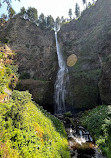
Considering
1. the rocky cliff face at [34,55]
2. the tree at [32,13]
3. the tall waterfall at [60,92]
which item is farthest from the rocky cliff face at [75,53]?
the tree at [32,13]

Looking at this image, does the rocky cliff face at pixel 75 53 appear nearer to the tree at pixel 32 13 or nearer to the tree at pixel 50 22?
the tree at pixel 50 22

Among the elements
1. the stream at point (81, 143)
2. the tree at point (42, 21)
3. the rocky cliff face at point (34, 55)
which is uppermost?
the tree at point (42, 21)

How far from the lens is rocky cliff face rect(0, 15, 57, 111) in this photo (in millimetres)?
25484

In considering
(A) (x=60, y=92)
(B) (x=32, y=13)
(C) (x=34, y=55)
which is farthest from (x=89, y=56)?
(B) (x=32, y=13)

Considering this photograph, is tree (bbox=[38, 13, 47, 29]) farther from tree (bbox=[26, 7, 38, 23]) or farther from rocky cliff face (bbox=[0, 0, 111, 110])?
rocky cliff face (bbox=[0, 0, 111, 110])

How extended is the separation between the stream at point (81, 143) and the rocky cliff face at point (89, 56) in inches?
298

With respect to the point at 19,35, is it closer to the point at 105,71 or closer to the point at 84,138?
the point at 105,71

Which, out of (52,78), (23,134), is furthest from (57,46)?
(23,134)

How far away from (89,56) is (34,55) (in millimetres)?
20465

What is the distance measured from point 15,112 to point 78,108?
754 inches

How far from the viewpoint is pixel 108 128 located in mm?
10000

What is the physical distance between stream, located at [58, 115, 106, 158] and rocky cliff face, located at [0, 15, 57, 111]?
1293 centimetres

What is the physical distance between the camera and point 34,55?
36781 millimetres

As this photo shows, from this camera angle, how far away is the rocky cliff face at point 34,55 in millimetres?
25484
